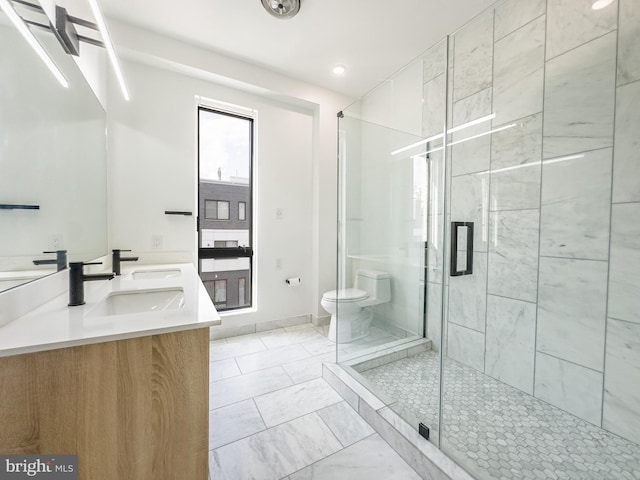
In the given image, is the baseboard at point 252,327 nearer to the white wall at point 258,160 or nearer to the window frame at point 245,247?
the white wall at point 258,160

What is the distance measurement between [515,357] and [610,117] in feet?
5.04

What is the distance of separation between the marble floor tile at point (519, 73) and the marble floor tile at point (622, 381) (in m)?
1.37

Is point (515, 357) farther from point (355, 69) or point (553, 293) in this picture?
point (355, 69)

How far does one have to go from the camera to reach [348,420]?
1529 millimetres

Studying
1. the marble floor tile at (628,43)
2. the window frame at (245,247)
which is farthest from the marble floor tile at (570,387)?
the window frame at (245,247)

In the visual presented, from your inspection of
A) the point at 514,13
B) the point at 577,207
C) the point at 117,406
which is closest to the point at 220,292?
the point at 117,406

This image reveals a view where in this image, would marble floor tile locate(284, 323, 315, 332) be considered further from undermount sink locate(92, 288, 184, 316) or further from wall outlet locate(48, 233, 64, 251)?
wall outlet locate(48, 233, 64, 251)

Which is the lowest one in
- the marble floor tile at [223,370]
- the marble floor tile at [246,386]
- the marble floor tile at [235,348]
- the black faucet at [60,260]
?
the marble floor tile at [246,386]

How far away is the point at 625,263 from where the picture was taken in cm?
134

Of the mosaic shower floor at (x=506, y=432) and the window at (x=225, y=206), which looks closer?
the mosaic shower floor at (x=506, y=432)

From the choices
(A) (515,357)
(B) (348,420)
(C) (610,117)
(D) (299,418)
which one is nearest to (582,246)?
(C) (610,117)

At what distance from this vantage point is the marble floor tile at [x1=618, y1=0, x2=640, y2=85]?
1.29m

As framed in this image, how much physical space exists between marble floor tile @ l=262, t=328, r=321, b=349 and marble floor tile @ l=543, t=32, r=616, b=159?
94.4 inches

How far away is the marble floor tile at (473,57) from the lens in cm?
189
